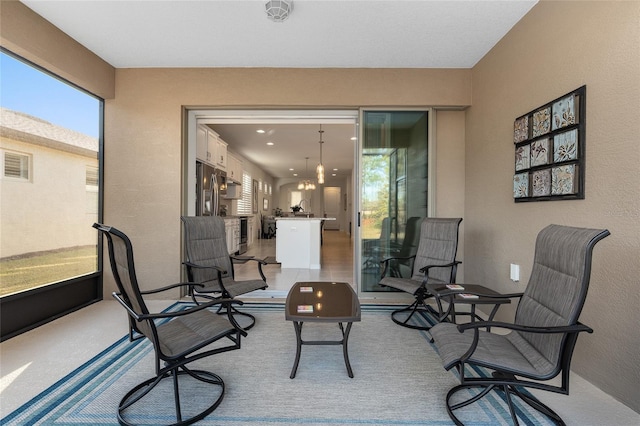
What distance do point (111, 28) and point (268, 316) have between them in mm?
3347

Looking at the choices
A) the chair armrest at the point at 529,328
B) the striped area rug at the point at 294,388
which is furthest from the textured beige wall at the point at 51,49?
the chair armrest at the point at 529,328

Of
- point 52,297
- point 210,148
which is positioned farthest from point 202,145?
point 52,297

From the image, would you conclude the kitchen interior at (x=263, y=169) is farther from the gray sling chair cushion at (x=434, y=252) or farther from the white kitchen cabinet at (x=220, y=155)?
the gray sling chair cushion at (x=434, y=252)

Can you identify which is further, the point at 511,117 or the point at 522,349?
the point at 511,117

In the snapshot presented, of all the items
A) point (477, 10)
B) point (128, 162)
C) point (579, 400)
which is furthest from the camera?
point (128, 162)

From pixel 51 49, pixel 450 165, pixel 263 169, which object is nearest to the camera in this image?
pixel 51 49

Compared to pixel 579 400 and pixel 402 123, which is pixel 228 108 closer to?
pixel 402 123

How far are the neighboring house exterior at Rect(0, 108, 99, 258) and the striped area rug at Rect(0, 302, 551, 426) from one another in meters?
1.39

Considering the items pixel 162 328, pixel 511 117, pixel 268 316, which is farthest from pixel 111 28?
pixel 511 117

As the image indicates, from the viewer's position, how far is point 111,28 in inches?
118

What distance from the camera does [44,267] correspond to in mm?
3088

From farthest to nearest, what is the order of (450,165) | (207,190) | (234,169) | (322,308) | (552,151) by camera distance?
1. (234,169)
2. (207,190)
3. (450,165)
4. (552,151)
5. (322,308)

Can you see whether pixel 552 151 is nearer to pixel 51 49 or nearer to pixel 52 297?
pixel 51 49

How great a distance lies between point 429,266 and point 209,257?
2318mm
